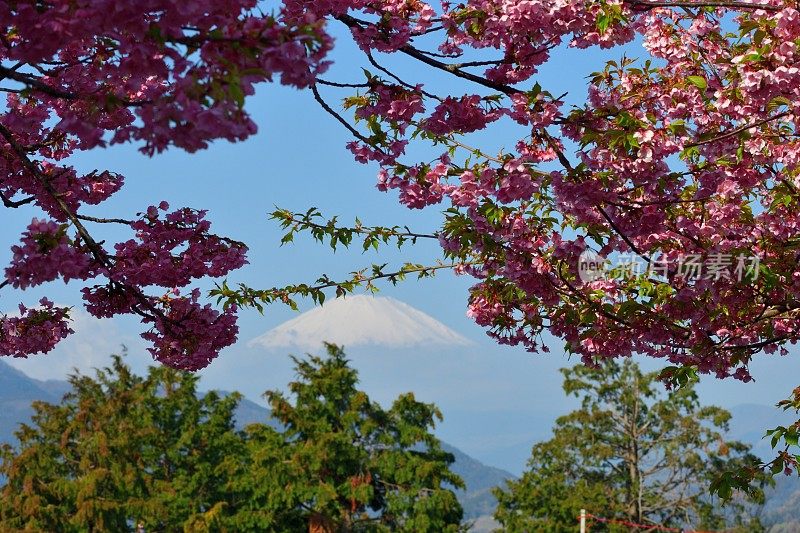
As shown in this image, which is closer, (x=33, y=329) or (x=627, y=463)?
(x=33, y=329)

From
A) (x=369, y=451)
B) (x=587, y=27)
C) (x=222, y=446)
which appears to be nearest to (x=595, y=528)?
(x=369, y=451)

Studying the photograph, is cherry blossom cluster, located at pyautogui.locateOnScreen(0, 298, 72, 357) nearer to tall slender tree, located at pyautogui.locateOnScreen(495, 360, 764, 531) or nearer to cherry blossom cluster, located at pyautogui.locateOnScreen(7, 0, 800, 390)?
cherry blossom cluster, located at pyautogui.locateOnScreen(7, 0, 800, 390)

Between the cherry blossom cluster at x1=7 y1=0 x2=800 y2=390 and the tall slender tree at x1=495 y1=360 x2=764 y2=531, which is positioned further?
the tall slender tree at x1=495 y1=360 x2=764 y2=531

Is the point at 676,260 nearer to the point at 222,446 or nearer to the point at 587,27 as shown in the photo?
the point at 587,27

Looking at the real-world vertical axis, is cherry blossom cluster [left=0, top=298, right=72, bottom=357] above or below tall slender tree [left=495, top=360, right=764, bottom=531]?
below

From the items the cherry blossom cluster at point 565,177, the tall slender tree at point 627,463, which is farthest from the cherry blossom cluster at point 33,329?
the tall slender tree at point 627,463

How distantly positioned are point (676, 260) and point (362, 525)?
25.6m

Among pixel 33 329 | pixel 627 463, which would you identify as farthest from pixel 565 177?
pixel 627 463

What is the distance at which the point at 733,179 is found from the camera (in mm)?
7062

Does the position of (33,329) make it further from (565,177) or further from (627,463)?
(627,463)

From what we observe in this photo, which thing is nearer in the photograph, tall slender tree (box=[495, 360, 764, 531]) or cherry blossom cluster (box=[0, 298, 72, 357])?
cherry blossom cluster (box=[0, 298, 72, 357])

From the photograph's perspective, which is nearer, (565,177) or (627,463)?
(565,177)

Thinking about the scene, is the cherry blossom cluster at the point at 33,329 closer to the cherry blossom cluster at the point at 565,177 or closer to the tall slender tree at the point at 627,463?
the cherry blossom cluster at the point at 565,177

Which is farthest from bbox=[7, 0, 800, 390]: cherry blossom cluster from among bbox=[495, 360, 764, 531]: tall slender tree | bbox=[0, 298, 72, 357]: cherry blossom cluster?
bbox=[495, 360, 764, 531]: tall slender tree
